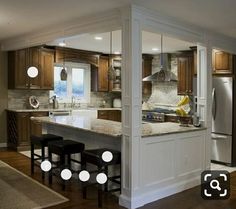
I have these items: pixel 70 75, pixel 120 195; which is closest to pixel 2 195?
pixel 120 195

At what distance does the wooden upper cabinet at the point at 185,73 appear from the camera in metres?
7.04

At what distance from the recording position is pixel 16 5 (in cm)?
358

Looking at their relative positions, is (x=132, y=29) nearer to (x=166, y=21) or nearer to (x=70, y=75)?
(x=166, y=21)

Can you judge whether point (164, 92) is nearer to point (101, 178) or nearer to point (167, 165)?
point (167, 165)

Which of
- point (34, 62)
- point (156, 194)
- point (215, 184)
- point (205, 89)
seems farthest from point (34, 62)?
point (215, 184)

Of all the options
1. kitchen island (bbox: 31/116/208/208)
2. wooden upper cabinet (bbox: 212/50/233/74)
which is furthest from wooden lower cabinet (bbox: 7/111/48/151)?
wooden upper cabinet (bbox: 212/50/233/74)

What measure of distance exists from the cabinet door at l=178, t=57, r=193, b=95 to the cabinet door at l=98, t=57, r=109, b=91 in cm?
222

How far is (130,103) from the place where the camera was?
3.57 m

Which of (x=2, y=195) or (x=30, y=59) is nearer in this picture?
(x=2, y=195)

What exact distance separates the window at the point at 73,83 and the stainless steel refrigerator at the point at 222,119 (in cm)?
391

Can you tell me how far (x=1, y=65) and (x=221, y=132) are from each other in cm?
522

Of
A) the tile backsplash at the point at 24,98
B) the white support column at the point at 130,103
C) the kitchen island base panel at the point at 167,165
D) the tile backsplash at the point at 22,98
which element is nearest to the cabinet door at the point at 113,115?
the tile backsplash at the point at 24,98

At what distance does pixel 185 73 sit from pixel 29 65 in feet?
12.3

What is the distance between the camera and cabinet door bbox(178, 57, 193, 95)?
23.1 feet
